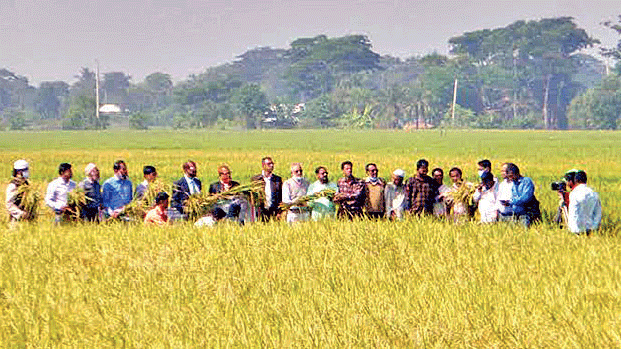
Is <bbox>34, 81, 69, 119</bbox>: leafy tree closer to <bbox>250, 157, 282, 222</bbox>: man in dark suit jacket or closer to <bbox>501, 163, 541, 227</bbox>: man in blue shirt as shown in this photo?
<bbox>250, 157, 282, 222</bbox>: man in dark suit jacket

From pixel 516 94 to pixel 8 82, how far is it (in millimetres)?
88532

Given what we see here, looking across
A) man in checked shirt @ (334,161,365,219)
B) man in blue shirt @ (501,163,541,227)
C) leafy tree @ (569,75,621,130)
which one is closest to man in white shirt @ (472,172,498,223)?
man in blue shirt @ (501,163,541,227)

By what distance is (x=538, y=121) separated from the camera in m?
108

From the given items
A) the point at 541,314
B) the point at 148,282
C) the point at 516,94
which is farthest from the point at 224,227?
the point at 516,94

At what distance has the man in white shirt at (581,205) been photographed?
37.1 ft

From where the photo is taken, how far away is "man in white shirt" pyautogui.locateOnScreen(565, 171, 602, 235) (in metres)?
11.3

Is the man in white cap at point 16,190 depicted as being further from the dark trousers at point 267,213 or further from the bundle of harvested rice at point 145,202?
the dark trousers at point 267,213

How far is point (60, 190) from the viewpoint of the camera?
13.0 meters

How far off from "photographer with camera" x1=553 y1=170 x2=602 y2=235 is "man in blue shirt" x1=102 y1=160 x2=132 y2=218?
572 centimetres

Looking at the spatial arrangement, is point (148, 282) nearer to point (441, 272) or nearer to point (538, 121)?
point (441, 272)

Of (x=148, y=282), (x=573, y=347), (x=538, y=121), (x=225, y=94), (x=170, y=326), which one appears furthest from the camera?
(x=225, y=94)

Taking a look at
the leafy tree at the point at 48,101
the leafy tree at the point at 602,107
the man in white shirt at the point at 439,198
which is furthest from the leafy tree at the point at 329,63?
the man in white shirt at the point at 439,198

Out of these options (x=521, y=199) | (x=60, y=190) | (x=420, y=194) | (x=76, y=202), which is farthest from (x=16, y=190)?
(x=521, y=199)

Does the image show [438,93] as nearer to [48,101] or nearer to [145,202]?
[48,101]
